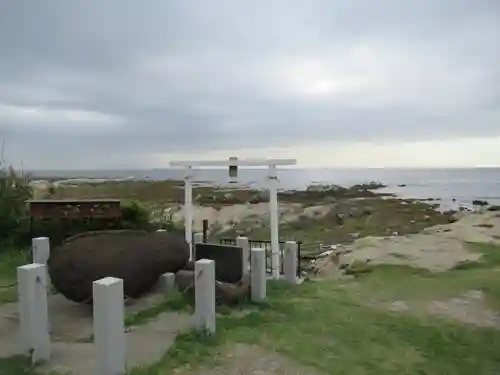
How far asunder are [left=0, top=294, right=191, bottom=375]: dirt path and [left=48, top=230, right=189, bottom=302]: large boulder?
29 cm

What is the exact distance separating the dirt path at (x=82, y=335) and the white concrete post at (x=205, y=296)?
0.37m

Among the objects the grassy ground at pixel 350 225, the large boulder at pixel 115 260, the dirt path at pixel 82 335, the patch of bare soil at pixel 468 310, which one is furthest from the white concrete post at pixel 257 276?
the grassy ground at pixel 350 225

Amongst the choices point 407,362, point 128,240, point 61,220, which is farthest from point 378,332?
point 61,220

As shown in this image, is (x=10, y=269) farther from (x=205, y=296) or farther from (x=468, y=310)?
(x=468, y=310)

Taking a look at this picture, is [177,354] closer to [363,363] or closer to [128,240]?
[363,363]

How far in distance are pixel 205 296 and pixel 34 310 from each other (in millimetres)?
1677

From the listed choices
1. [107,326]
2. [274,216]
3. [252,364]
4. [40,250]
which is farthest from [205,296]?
[40,250]

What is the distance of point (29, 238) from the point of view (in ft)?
34.2

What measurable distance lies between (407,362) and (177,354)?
2.27 meters

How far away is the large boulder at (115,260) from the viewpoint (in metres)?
6.15

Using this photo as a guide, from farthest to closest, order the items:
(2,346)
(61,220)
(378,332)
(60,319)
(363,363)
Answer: (61,220) < (60,319) < (378,332) < (2,346) < (363,363)

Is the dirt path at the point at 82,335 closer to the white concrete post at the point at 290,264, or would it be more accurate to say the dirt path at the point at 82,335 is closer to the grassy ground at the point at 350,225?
the white concrete post at the point at 290,264

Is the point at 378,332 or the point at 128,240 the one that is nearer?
the point at 378,332

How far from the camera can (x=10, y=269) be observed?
354 inches
